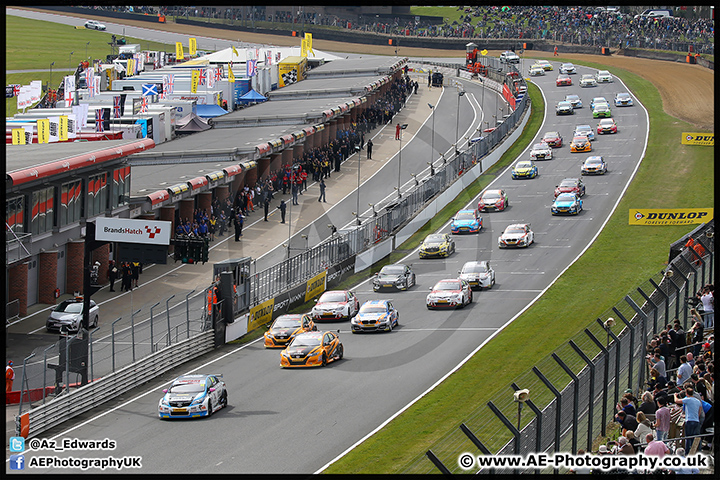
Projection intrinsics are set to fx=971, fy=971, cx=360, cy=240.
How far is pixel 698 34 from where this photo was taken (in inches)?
4289

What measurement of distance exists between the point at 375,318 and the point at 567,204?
22.0 metres

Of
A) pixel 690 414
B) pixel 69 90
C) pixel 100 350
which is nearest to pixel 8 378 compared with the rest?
pixel 100 350

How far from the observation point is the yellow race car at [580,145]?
229 ft

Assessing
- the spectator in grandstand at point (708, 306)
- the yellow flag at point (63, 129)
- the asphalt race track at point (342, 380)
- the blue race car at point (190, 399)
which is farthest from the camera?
the yellow flag at point (63, 129)

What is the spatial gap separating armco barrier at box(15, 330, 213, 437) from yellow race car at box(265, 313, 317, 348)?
226cm

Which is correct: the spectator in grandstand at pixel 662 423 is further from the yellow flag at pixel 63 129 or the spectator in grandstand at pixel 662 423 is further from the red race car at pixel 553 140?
the red race car at pixel 553 140

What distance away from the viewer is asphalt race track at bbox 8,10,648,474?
23.9m

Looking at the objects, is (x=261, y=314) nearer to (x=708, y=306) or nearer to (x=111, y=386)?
(x=111, y=386)

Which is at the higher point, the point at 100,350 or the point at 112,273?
the point at 112,273

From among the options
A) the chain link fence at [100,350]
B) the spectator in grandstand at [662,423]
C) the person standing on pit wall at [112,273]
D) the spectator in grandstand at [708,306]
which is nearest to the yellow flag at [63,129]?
the person standing on pit wall at [112,273]

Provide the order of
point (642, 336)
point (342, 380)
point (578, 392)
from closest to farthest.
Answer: point (578, 392) < point (642, 336) < point (342, 380)

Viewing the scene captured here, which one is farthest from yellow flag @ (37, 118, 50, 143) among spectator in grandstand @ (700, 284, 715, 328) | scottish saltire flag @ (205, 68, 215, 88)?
spectator in grandstand @ (700, 284, 715, 328)

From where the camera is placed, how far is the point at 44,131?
174 ft

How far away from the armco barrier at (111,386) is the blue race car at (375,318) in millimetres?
5455
